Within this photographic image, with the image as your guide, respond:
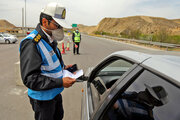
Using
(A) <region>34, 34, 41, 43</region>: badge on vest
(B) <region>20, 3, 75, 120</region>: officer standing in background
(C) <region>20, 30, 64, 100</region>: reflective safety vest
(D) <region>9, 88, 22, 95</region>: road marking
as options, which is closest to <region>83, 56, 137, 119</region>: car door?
(B) <region>20, 3, 75, 120</region>: officer standing in background

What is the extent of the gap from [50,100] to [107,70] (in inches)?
51.4

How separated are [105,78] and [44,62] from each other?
1.22 m

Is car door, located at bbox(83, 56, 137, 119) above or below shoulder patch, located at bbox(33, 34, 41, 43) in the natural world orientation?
below

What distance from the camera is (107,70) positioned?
9.22ft

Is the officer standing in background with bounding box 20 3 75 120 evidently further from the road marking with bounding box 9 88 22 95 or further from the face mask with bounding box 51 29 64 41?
the road marking with bounding box 9 88 22 95

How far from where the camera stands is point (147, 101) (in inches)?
49.6

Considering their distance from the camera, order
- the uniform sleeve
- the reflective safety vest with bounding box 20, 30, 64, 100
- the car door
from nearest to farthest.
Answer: the uniform sleeve, the reflective safety vest with bounding box 20, 30, 64, 100, the car door

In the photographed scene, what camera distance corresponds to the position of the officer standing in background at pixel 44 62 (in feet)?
5.07

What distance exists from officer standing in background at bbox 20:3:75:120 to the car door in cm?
42

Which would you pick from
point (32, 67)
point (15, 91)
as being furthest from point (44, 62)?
point (15, 91)

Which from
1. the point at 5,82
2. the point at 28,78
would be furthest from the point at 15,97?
the point at 28,78

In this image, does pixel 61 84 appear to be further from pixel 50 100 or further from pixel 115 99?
pixel 115 99

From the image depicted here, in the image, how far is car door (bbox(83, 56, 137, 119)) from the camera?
73.0 inches

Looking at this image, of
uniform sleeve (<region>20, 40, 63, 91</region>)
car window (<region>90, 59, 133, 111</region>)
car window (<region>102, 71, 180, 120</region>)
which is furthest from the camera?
car window (<region>90, 59, 133, 111</region>)
